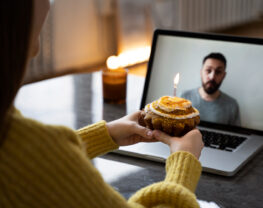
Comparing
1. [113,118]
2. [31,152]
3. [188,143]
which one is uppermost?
[31,152]

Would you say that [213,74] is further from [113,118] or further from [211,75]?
[113,118]

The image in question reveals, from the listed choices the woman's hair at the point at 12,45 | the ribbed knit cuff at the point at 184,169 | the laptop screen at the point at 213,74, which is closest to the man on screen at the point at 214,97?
the laptop screen at the point at 213,74

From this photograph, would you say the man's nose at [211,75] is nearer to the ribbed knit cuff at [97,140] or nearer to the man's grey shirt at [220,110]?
the man's grey shirt at [220,110]

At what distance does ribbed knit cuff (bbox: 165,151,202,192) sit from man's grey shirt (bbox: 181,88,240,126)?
43 centimetres

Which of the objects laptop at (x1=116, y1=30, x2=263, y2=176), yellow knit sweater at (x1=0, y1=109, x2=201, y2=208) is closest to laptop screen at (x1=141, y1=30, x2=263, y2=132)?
laptop at (x1=116, y1=30, x2=263, y2=176)

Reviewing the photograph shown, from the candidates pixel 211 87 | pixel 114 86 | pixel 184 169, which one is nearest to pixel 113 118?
pixel 114 86

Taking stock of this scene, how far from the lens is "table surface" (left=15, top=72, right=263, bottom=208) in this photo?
0.97 metres

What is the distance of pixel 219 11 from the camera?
568 cm

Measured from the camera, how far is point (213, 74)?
1.36 meters

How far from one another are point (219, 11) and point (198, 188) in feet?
16.3

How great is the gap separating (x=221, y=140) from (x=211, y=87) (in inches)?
7.5

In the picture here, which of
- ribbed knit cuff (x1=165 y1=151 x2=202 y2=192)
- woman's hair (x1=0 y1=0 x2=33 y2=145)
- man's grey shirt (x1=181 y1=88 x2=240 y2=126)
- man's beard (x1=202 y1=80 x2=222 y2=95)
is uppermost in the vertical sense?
woman's hair (x1=0 y1=0 x2=33 y2=145)

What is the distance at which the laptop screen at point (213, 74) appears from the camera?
51.7 inches

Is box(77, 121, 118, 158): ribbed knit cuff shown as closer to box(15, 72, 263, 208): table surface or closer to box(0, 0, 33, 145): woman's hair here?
box(15, 72, 263, 208): table surface
